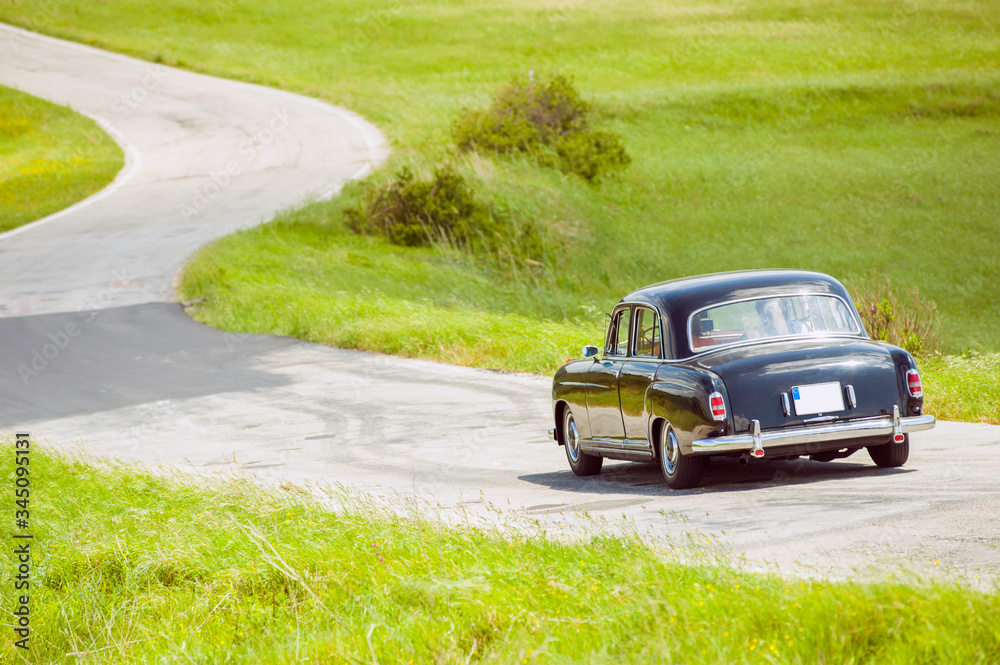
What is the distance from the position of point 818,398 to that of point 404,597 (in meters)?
3.48

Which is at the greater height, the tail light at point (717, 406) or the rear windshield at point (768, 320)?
the rear windshield at point (768, 320)

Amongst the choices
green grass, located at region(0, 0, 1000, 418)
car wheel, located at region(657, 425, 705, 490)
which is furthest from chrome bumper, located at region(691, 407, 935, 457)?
green grass, located at region(0, 0, 1000, 418)

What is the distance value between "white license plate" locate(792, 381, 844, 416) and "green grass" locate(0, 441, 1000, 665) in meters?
1.87

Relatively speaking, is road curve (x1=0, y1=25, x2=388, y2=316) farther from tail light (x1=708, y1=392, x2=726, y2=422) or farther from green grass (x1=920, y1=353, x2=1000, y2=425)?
tail light (x1=708, y1=392, x2=726, y2=422)

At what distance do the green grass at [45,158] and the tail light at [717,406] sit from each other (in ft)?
102

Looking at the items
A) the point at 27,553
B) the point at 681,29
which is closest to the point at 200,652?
the point at 27,553

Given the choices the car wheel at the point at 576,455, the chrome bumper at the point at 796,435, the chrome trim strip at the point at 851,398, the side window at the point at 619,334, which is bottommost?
the car wheel at the point at 576,455

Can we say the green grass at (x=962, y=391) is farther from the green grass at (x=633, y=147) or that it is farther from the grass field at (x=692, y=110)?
the grass field at (x=692, y=110)

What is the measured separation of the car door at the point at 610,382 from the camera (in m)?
9.23

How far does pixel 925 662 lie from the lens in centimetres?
416

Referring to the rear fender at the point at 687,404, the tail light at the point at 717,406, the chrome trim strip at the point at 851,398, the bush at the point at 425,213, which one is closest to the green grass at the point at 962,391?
the chrome trim strip at the point at 851,398

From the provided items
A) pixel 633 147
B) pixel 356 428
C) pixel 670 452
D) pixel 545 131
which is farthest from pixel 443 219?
pixel 670 452

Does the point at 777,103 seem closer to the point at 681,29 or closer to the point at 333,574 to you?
the point at 681,29

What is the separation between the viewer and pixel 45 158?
143ft
